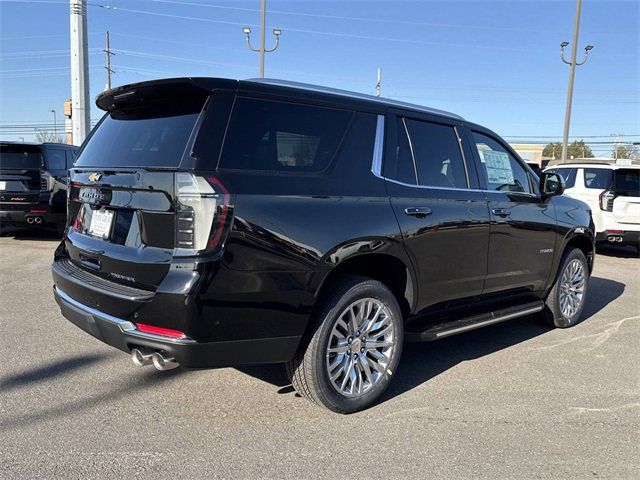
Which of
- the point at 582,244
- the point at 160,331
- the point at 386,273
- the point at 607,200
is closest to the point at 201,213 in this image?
the point at 160,331

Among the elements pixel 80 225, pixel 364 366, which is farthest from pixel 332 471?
pixel 80 225

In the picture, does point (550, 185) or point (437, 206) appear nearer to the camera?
point (437, 206)

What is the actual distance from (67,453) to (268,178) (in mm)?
1812

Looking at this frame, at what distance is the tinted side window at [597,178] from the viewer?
1046 cm

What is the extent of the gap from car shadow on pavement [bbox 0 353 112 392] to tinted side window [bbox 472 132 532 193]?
3.50 metres

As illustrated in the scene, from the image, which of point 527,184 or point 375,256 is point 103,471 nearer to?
point 375,256

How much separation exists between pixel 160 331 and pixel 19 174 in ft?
26.6

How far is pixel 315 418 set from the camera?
133 inches

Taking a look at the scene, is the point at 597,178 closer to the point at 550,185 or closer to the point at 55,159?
the point at 550,185

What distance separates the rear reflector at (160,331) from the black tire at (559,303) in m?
4.05

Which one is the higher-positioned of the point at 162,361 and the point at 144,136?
the point at 144,136

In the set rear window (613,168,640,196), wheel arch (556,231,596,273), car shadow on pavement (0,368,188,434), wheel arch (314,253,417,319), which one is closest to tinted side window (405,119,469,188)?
wheel arch (314,253,417,319)

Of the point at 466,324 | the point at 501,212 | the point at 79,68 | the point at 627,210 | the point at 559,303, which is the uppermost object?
the point at 79,68

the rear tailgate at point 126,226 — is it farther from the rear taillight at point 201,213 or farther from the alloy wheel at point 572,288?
the alloy wheel at point 572,288
